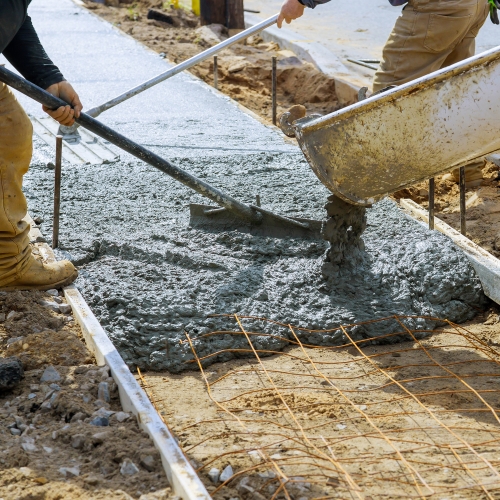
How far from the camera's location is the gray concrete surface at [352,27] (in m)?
9.70

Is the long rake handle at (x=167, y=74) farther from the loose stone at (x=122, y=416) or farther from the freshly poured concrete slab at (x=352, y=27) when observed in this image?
the loose stone at (x=122, y=416)

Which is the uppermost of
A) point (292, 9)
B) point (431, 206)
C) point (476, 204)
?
point (292, 9)

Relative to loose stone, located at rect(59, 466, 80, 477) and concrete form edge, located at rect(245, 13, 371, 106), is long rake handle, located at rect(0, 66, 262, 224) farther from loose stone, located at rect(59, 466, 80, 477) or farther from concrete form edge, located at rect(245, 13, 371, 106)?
concrete form edge, located at rect(245, 13, 371, 106)

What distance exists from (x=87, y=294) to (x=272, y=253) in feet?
3.33

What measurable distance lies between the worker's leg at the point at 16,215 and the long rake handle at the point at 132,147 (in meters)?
0.12

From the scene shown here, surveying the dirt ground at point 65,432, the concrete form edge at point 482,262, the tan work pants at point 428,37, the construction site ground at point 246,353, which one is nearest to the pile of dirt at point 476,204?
the concrete form edge at point 482,262

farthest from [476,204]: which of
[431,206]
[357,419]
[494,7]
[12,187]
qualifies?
[12,187]

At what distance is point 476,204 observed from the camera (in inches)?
207

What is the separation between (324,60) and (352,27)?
8.37 feet

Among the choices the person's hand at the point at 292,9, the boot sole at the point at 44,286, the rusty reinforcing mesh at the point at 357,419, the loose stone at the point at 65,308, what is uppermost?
the person's hand at the point at 292,9

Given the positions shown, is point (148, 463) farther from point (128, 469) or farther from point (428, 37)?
point (428, 37)

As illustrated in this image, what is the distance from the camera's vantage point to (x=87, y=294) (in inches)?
149

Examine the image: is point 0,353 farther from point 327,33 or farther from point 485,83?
point 327,33

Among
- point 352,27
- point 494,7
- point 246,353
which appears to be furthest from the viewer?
point 352,27
